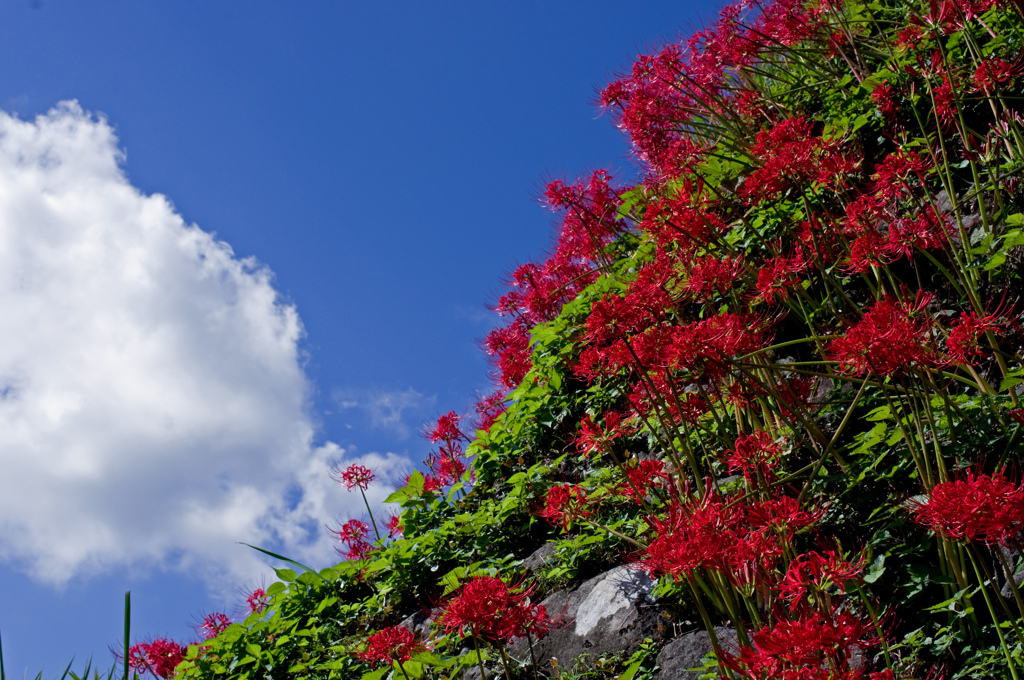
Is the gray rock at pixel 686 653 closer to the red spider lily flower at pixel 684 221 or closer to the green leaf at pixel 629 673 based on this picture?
the green leaf at pixel 629 673

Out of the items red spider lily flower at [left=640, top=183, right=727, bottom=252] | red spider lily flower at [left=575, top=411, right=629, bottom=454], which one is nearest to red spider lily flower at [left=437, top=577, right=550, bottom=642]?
red spider lily flower at [left=575, top=411, right=629, bottom=454]

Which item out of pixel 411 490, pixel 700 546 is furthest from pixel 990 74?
pixel 411 490

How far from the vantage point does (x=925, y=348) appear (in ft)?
7.69

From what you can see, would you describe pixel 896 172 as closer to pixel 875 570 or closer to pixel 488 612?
pixel 875 570

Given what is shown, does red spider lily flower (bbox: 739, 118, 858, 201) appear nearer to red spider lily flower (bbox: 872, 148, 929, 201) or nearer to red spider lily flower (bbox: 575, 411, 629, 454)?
red spider lily flower (bbox: 872, 148, 929, 201)

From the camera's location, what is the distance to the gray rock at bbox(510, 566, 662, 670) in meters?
3.48

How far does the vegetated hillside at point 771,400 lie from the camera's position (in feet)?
7.96

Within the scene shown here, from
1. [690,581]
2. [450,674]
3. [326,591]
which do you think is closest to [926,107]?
[690,581]

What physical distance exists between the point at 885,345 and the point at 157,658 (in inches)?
290

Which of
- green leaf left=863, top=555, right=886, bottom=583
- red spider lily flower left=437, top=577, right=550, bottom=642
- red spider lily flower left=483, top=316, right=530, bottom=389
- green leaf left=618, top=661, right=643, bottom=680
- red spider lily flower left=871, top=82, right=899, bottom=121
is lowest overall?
green leaf left=863, top=555, right=886, bottom=583

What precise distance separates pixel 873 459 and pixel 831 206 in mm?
2236

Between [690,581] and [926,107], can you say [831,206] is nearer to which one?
[926,107]

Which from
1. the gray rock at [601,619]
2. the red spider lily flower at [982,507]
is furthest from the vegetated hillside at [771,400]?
the gray rock at [601,619]

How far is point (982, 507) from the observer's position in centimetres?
192
